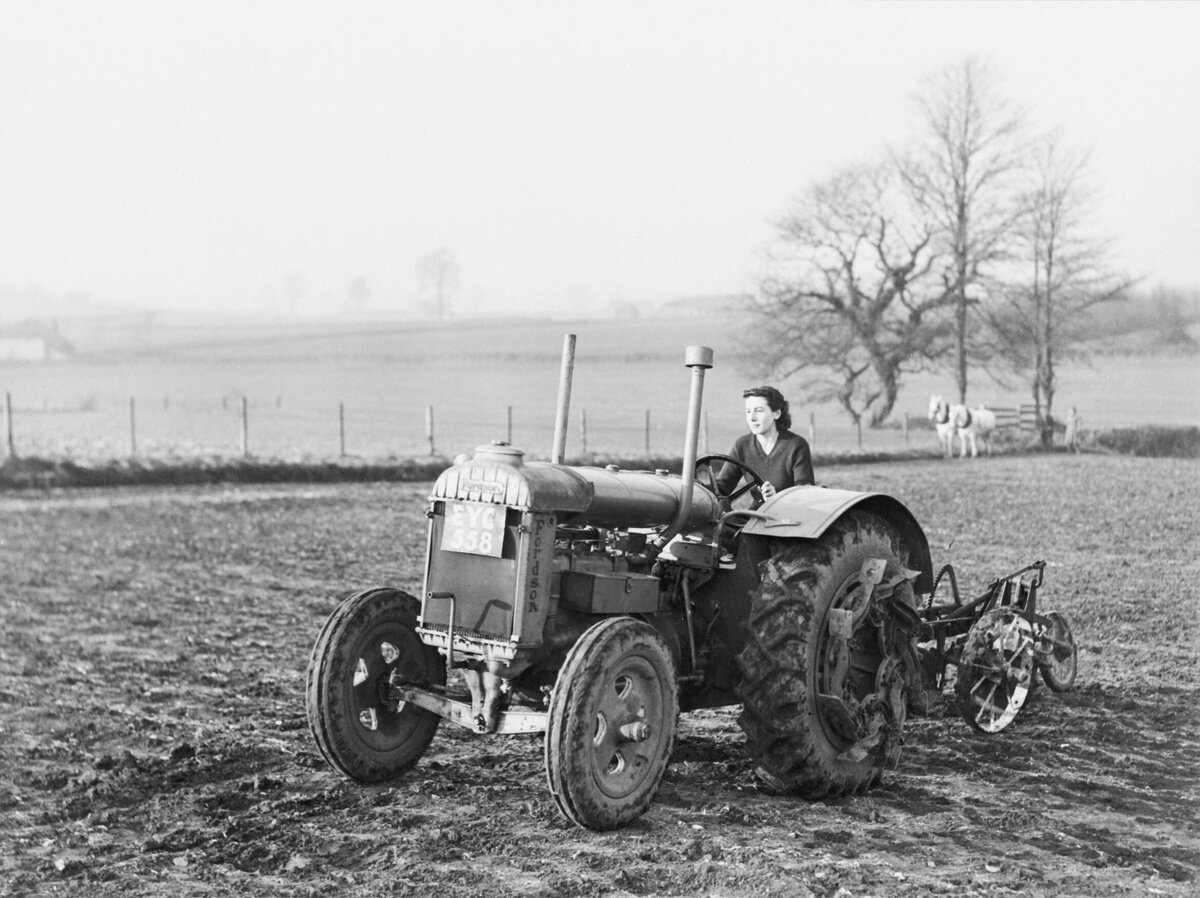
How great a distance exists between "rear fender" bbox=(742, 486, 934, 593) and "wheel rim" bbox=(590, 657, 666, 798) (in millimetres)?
885

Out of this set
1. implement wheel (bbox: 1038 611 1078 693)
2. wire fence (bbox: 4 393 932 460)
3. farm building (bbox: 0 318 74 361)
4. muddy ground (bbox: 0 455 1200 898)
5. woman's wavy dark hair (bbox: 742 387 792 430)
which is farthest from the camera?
farm building (bbox: 0 318 74 361)

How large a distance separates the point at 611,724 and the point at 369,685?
121cm

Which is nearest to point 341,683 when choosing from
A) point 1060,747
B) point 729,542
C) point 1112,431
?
point 729,542

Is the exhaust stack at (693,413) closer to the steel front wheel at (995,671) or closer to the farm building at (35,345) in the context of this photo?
the steel front wheel at (995,671)

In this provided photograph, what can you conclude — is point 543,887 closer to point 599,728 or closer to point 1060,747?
point 599,728

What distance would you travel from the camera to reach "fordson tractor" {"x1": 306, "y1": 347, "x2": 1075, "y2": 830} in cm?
477

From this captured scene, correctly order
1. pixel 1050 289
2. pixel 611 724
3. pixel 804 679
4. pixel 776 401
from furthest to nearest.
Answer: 1. pixel 1050 289
2. pixel 776 401
3. pixel 804 679
4. pixel 611 724

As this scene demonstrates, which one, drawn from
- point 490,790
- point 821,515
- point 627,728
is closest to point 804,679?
point 821,515

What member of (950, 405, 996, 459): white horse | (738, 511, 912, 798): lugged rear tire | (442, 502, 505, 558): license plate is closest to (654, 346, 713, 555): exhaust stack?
(738, 511, 912, 798): lugged rear tire

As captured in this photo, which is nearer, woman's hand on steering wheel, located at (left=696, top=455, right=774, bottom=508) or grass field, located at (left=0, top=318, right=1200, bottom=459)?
woman's hand on steering wheel, located at (left=696, top=455, right=774, bottom=508)

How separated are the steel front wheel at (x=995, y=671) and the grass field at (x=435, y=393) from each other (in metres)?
13.1

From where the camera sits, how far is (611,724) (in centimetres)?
469

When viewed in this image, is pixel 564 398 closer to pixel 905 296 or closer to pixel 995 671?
pixel 995 671

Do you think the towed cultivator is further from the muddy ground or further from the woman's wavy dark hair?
the woman's wavy dark hair
